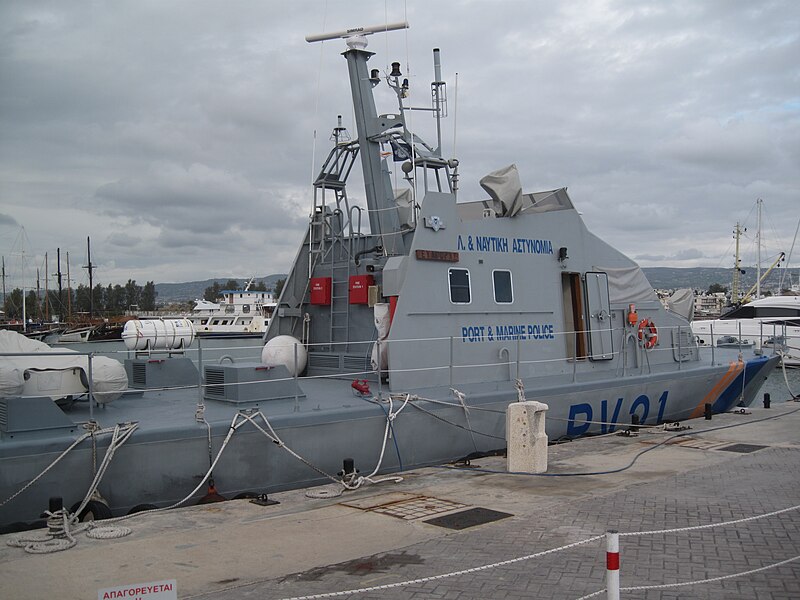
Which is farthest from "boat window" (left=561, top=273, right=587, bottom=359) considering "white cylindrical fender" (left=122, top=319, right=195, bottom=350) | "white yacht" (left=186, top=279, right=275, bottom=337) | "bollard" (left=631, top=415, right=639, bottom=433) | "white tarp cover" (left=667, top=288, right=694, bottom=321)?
"white yacht" (left=186, top=279, right=275, bottom=337)

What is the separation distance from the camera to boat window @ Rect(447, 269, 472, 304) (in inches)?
439

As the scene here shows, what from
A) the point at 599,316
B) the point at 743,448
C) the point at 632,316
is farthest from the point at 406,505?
the point at 632,316

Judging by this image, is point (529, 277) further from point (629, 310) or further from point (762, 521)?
point (762, 521)

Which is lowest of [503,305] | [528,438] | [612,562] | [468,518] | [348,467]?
[468,518]

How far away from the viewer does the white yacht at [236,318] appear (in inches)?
1762

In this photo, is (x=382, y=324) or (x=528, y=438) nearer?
(x=528, y=438)

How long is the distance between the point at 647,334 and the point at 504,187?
182 inches

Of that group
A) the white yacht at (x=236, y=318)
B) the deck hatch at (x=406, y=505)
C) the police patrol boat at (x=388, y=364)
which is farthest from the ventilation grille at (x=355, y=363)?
the white yacht at (x=236, y=318)

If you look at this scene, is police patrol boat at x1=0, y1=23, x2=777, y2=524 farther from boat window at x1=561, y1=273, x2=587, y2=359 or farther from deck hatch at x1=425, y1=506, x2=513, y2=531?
deck hatch at x1=425, y1=506, x2=513, y2=531

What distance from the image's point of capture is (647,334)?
14.2 meters

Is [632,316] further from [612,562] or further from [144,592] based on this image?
[144,592]

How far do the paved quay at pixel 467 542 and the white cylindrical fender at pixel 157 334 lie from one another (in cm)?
334

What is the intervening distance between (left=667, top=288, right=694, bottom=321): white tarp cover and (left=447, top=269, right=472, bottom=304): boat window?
6.56 meters

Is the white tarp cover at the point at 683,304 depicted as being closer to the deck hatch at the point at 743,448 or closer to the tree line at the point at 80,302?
the deck hatch at the point at 743,448
